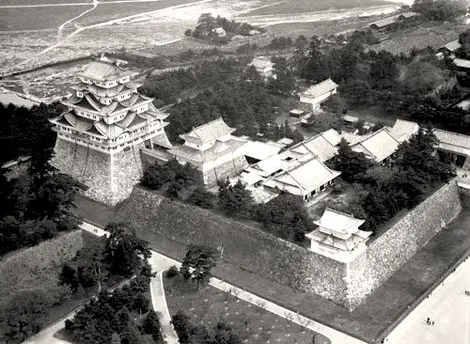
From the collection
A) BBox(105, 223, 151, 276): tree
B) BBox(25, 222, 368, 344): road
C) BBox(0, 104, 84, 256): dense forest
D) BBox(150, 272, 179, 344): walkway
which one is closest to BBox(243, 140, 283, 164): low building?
BBox(25, 222, 368, 344): road

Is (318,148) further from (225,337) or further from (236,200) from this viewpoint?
(225,337)

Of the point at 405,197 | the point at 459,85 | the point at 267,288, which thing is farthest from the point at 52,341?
the point at 459,85

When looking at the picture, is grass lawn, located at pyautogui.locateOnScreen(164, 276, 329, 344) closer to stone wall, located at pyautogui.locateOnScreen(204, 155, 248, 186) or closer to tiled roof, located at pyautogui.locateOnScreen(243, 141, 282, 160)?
stone wall, located at pyautogui.locateOnScreen(204, 155, 248, 186)

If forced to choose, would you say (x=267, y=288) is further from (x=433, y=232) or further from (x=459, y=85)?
(x=459, y=85)

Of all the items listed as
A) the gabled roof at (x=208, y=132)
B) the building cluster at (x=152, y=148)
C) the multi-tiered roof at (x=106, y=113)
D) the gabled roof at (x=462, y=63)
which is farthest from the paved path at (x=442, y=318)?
the gabled roof at (x=462, y=63)

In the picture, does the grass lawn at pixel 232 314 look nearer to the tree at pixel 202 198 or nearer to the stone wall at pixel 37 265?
the tree at pixel 202 198

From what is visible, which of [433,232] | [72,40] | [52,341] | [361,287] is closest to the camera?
[52,341]
